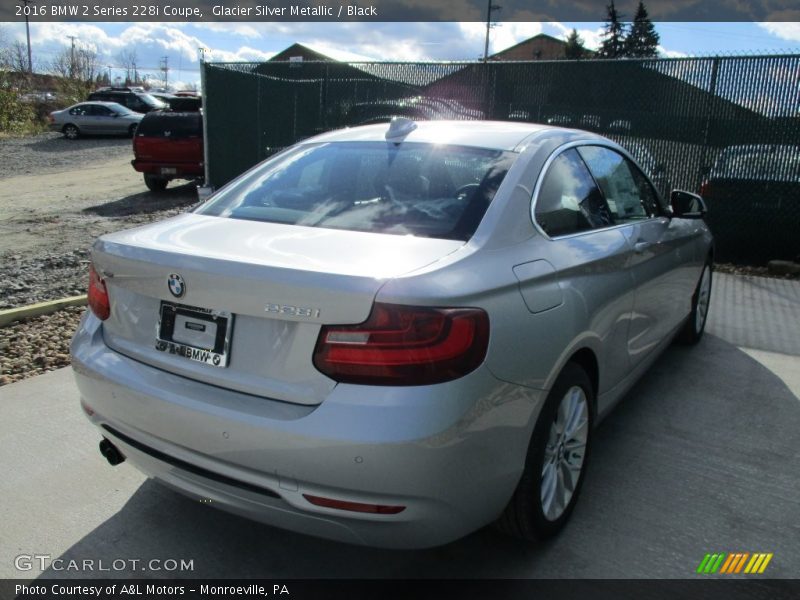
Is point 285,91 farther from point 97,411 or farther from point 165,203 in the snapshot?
point 97,411

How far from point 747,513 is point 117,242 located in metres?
2.93

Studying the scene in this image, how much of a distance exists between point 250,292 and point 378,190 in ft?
3.16

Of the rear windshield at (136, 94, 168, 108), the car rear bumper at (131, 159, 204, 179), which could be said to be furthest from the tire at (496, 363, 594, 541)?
the rear windshield at (136, 94, 168, 108)

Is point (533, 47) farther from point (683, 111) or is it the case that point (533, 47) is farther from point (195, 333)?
point (195, 333)

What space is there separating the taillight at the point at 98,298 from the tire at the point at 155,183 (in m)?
11.9

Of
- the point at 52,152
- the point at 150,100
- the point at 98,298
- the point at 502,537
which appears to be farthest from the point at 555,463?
the point at 150,100

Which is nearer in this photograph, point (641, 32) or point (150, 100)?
point (150, 100)

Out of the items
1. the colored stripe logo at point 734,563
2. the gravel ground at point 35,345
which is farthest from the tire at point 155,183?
the colored stripe logo at point 734,563

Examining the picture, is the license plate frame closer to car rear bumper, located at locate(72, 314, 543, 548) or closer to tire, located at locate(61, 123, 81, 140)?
car rear bumper, located at locate(72, 314, 543, 548)

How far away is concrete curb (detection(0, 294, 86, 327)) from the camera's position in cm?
537

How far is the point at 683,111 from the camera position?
8477 millimetres

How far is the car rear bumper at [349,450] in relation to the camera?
207 cm

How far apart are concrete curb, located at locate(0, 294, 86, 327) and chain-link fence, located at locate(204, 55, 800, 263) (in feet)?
19.8

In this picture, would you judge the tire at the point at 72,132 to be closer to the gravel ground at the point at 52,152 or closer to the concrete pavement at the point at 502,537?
the gravel ground at the point at 52,152
